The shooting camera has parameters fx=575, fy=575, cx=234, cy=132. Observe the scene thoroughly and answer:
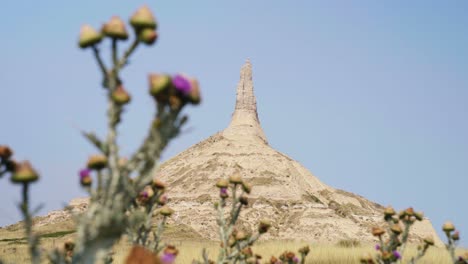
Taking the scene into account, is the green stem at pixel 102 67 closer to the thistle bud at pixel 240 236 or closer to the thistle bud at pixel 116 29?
the thistle bud at pixel 116 29

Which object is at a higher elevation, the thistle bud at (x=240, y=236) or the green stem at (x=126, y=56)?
the green stem at (x=126, y=56)

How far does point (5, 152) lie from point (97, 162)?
1000 millimetres

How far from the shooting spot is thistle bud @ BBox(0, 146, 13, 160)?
175 inches

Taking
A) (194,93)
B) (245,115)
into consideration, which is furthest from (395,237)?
(245,115)

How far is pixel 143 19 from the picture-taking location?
3418 millimetres

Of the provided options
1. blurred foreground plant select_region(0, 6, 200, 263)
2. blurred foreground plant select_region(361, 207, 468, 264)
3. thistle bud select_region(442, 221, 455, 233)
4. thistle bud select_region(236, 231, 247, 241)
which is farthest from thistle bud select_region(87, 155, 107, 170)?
thistle bud select_region(442, 221, 455, 233)

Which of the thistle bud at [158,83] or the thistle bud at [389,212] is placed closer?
the thistle bud at [158,83]

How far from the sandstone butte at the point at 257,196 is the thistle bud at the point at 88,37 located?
54.2 metres

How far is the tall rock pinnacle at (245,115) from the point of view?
95.7 meters

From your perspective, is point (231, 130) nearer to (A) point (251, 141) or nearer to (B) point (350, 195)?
(A) point (251, 141)

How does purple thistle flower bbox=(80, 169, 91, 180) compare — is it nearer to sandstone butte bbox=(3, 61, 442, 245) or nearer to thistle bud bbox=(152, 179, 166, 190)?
thistle bud bbox=(152, 179, 166, 190)

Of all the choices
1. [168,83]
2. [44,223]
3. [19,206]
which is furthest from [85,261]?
[44,223]

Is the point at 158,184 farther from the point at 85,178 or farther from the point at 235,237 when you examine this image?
the point at 85,178

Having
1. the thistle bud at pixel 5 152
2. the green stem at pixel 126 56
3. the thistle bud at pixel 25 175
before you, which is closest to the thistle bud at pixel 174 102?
the green stem at pixel 126 56
